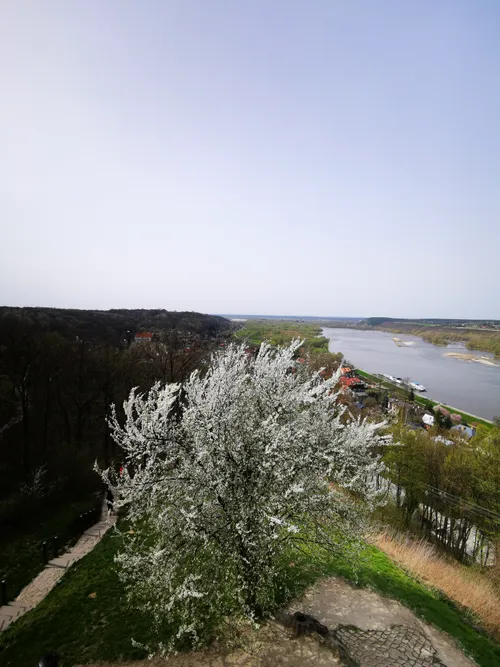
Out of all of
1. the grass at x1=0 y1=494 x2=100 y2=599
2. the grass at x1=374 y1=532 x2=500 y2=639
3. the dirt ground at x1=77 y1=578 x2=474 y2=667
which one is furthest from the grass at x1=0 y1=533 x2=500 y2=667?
the grass at x1=0 y1=494 x2=100 y2=599

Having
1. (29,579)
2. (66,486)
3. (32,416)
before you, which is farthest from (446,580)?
(32,416)

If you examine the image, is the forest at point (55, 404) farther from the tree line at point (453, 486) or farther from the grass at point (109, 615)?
the tree line at point (453, 486)

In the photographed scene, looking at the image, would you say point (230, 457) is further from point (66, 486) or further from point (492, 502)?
point (492, 502)

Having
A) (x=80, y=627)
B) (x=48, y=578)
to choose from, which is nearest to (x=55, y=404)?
(x=48, y=578)

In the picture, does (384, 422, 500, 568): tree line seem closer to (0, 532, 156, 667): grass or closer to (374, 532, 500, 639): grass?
(374, 532, 500, 639): grass

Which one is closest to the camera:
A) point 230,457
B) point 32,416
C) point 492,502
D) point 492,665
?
point 230,457

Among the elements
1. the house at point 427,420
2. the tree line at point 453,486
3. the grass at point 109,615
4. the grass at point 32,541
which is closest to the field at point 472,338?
the house at point 427,420

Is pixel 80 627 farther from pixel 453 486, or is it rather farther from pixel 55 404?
Answer: pixel 55 404
